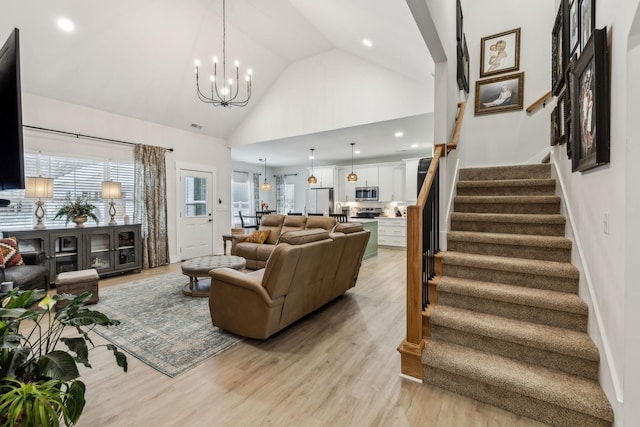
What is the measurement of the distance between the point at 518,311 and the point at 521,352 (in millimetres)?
313

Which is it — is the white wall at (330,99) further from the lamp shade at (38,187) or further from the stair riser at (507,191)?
the lamp shade at (38,187)

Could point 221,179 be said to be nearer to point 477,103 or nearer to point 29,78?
point 29,78

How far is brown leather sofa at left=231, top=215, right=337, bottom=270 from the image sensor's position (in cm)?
538

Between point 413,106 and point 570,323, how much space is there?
379 cm

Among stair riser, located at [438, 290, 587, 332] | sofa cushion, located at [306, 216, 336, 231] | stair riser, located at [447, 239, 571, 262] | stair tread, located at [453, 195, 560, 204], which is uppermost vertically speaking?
stair tread, located at [453, 195, 560, 204]

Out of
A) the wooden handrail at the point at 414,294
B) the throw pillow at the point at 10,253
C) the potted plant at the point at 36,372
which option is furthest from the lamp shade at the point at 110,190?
the wooden handrail at the point at 414,294

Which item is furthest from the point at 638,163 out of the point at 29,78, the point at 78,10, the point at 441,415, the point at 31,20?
the point at 29,78

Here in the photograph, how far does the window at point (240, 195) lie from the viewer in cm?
1051

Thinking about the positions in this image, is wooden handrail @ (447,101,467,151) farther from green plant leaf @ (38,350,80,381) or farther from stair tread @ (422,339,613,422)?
green plant leaf @ (38,350,80,381)

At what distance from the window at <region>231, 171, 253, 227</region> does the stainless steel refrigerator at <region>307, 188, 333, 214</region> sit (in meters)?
2.40

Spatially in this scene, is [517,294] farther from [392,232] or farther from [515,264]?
[392,232]

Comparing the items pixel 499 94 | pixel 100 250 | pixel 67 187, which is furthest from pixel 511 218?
pixel 67 187

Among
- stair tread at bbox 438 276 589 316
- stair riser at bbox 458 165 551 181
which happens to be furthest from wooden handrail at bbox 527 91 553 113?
stair tread at bbox 438 276 589 316

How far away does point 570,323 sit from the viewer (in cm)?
200
